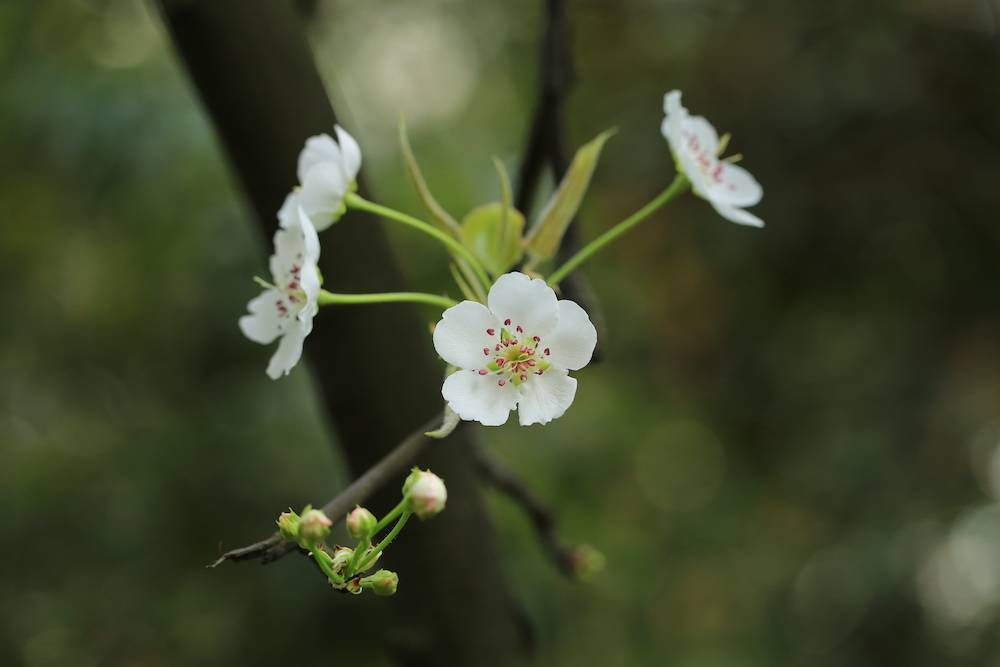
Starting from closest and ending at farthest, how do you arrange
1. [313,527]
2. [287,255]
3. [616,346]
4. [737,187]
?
[313,527] < [287,255] < [737,187] < [616,346]

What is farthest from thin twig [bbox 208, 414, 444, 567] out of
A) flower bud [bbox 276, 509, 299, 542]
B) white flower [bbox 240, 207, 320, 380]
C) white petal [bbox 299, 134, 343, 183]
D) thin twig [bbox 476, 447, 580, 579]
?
thin twig [bbox 476, 447, 580, 579]

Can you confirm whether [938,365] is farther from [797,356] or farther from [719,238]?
[719,238]

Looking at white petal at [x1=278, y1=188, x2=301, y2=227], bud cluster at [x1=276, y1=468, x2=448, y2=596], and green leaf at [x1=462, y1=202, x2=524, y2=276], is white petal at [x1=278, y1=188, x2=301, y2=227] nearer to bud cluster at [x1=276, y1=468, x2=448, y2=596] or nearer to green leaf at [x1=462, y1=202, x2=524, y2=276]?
green leaf at [x1=462, y1=202, x2=524, y2=276]

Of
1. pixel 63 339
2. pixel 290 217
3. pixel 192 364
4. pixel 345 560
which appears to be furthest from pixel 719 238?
pixel 345 560

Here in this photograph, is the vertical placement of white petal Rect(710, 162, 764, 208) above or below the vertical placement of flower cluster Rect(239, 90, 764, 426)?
below

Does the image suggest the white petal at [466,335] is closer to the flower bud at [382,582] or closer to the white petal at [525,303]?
the white petal at [525,303]

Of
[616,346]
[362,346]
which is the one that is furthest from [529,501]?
[616,346]

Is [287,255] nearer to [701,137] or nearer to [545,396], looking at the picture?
[545,396]
